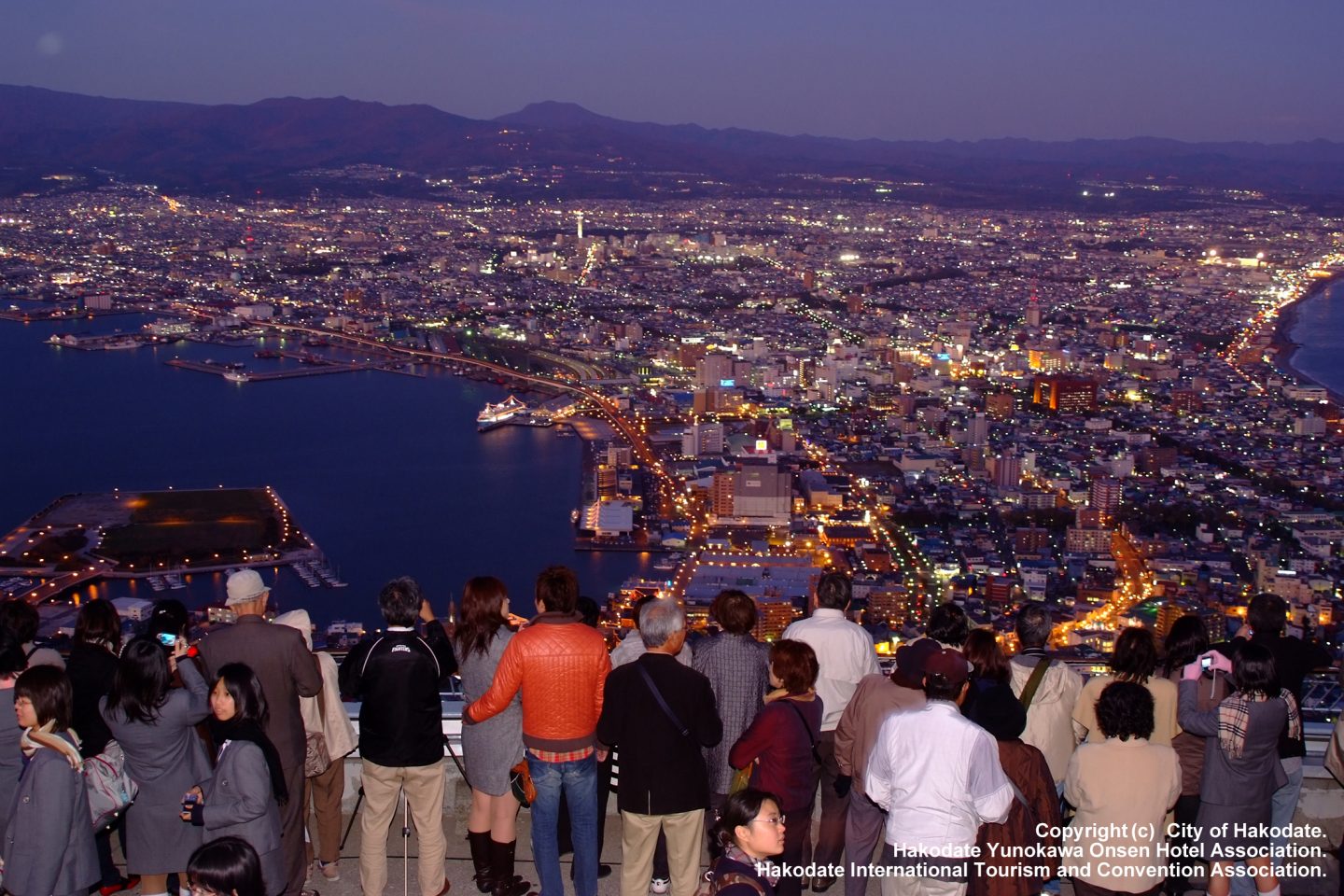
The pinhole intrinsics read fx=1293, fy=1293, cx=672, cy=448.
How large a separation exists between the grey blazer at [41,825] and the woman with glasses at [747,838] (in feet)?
2.52

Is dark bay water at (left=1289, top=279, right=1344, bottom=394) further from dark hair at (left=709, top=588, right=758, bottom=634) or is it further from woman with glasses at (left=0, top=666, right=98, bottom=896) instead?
woman with glasses at (left=0, top=666, right=98, bottom=896)

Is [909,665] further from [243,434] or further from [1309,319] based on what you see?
[1309,319]

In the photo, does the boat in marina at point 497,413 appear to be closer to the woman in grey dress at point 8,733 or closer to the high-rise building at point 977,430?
the high-rise building at point 977,430

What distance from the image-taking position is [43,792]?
1.47 meters

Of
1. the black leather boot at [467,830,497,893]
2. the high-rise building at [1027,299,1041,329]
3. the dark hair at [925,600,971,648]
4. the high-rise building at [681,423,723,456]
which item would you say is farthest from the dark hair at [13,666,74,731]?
the high-rise building at [1027,299,1041,329]

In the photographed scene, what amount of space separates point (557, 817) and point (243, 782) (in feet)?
1.53

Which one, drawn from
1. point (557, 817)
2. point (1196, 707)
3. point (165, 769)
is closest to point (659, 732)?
point (557, 817)

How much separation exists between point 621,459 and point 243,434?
4.80m

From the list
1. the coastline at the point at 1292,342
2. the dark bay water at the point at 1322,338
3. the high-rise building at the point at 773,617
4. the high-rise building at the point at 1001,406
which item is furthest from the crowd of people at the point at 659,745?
the dark bay water at the point at 1322,338

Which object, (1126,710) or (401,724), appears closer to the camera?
(1126,710)

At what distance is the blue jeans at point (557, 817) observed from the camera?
1.71 metres

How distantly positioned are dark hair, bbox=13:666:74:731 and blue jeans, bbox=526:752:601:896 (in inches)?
22.4

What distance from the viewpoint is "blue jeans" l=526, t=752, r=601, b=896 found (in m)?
1.71

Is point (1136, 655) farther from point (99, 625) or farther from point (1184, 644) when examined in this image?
point (99, 625)
